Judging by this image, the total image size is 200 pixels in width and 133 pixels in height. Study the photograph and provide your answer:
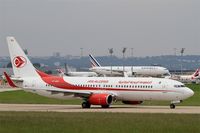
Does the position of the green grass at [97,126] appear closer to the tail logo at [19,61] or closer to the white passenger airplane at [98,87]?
the white passenger airplane at [98,87]

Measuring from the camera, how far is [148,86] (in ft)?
180

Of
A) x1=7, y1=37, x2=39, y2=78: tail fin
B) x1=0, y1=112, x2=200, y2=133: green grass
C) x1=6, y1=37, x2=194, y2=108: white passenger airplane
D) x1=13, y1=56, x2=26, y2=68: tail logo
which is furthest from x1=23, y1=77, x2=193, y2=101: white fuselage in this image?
x1=0, y1=112, x2=200, y2=133: green grass

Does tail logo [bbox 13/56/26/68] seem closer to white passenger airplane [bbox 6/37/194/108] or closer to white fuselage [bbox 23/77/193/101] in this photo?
white passenger airplane [bbox 6/37/194/108]

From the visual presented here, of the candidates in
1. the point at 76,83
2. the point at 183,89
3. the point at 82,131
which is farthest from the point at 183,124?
the point at 76,83

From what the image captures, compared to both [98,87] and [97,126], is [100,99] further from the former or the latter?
[97,126]

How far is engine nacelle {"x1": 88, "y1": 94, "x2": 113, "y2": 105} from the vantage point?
54969 mm

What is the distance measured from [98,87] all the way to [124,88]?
8.27 feet

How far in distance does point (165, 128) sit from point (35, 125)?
655 cm

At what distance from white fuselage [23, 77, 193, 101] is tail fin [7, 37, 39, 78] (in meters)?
0.89

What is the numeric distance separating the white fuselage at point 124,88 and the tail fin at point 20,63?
34.9 inches

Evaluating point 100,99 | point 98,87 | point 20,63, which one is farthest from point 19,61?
point 100,99

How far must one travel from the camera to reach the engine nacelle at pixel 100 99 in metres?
55.0

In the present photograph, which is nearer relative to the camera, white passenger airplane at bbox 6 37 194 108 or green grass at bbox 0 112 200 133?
green grass at bbox 0 112 200 133

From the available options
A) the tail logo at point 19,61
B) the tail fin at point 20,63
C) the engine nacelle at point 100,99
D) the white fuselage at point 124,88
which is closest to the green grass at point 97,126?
the white fuselage at point 124,88
